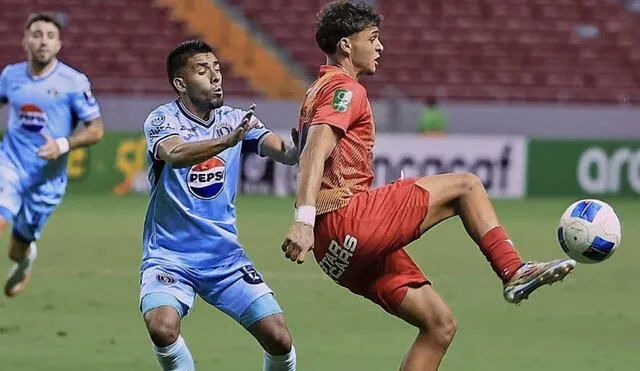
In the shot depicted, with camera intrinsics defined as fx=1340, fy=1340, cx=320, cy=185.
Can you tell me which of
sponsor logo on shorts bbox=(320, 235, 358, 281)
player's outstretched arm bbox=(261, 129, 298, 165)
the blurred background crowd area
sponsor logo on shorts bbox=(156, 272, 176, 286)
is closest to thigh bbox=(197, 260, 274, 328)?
sponsor logo on shorts bbox=(156, 272, 176, 286)

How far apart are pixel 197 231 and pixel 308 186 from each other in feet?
2.88

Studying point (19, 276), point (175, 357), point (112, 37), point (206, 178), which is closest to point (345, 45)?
point (206, 178)

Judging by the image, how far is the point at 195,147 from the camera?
234 inches

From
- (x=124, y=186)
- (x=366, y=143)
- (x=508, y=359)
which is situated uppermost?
(x=366, y=143)

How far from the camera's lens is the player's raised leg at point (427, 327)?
6047mm

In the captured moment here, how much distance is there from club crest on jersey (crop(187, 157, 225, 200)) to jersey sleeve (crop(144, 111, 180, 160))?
0.70 ft

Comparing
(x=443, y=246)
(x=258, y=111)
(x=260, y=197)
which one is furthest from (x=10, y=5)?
(x=443, y=246)

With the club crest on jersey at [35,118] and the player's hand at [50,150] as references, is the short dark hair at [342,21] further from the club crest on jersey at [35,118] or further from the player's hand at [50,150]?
the club crest on jersey at [35,118]

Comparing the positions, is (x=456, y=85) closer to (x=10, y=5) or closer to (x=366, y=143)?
(x=10, y=5)

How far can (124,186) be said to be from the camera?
75.5 feet

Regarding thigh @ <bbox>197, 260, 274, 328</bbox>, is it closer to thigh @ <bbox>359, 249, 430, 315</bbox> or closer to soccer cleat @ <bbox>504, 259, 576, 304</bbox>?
thigh @ <bbox>359, 249, 430, 315</bbox>

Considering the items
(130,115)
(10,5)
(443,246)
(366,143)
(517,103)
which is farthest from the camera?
(10,5)

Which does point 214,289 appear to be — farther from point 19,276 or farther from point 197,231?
point 19,276

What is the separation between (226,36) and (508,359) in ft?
69.4
